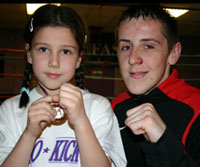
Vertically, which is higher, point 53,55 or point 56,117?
point 53,55

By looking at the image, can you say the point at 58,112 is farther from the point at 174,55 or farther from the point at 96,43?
the point at 96,43

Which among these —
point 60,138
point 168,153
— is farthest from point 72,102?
point 168,153

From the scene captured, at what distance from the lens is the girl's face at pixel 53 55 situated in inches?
39.5

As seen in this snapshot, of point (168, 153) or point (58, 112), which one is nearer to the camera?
point (168, 153)

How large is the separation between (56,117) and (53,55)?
0.28 metres

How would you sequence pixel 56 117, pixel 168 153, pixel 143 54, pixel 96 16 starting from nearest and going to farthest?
pixel 168 153
pixel 56 117
pixel 143 54
pixel 96 16

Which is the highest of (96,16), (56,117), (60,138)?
(96,16)

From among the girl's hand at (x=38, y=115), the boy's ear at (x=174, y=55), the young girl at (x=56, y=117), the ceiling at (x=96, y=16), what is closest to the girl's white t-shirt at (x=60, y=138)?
the young girl at (x=56, y=117)

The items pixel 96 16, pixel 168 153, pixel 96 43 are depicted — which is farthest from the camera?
pixel 96 43

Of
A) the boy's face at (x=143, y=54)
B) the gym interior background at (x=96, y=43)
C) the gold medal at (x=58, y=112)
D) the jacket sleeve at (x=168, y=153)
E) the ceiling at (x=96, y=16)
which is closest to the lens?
the jacket sleeve at (x=168, y=153)

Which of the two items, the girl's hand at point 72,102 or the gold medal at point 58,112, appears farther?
the gold medal at point 58,112

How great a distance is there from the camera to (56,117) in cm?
95

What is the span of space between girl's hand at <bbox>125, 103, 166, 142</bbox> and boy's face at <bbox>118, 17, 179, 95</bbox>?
0.81 feet

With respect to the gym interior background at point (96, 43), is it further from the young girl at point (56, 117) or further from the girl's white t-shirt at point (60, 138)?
the girl's white t-shirt at point (60, 138)
